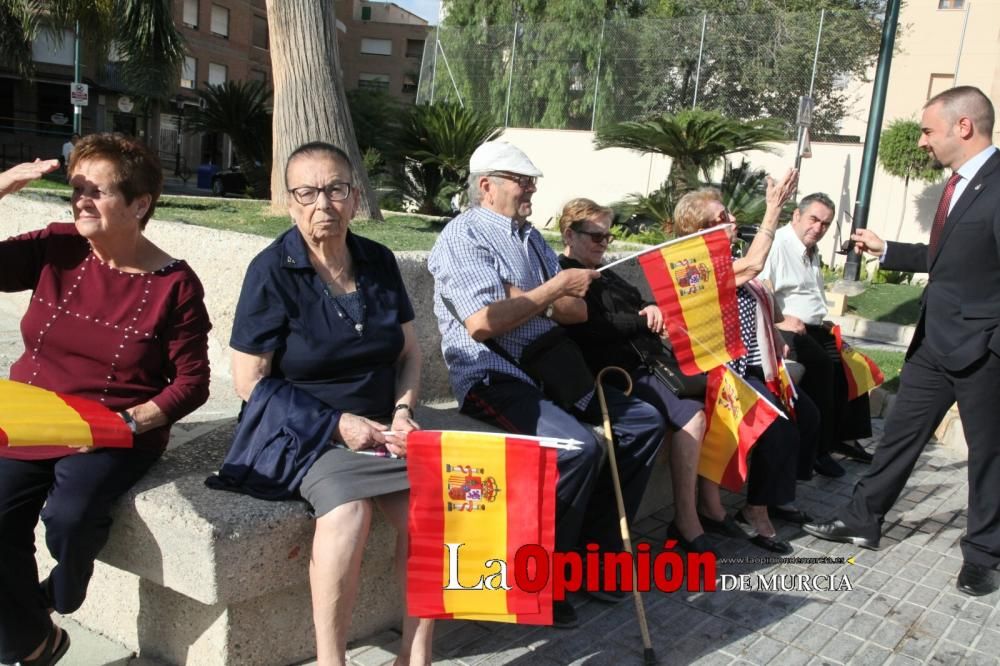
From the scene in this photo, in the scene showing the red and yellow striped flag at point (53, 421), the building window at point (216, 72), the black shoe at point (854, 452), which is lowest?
Result: the black shoe at point (854, 452)

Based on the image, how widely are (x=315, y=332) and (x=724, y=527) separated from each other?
2342 mm

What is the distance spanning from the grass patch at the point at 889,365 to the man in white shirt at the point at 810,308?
1372 millimetres

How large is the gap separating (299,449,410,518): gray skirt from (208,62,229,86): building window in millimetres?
44057

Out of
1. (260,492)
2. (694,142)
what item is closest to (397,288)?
(260,492)

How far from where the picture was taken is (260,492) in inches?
104

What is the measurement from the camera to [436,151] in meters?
9.78

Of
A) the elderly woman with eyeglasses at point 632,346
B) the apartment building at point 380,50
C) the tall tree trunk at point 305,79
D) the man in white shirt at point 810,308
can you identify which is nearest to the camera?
the elderly woman with eyeglasses at point 632,346

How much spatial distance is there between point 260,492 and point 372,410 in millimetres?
462

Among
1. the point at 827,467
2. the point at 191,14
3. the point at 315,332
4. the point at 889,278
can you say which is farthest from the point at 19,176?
the point at 191,14

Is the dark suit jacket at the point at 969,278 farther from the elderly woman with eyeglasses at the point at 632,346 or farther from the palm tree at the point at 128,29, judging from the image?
the palm tree at the point at 128,29

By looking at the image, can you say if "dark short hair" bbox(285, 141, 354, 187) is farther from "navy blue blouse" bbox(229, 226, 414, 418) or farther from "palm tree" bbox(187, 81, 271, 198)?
"palm tree" bbox(187, 81, 271, 198)

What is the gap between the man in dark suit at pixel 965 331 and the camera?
3672 millimetres

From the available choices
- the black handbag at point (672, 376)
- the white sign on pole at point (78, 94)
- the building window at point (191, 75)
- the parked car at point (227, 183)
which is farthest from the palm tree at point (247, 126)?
the building window at point (191, 75)

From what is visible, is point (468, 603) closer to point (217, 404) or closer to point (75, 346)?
point (75, 346)
